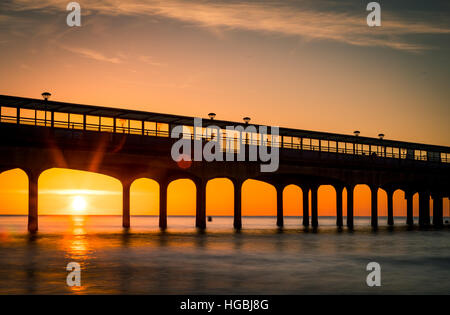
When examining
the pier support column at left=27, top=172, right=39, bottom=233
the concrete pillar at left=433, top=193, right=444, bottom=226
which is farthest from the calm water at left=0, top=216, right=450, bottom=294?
the concrete pillar at left=433, top=193, right=444, bottom=226

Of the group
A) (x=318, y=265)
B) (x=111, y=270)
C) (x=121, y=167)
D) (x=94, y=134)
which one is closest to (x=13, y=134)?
(x=94, y=134)

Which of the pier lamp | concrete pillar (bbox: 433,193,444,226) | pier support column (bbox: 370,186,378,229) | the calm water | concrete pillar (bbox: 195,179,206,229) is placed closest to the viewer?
the calm water

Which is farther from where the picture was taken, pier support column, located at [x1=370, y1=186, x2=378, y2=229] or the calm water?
pier support column, located at [x1=370, y1=186, x2=378, y2=229]

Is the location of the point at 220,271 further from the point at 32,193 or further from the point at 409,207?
the point at 409,207

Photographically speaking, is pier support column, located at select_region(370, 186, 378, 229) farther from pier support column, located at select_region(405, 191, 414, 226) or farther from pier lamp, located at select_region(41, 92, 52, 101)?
pier lamp, located at select_region(41, 92, 52, 101)

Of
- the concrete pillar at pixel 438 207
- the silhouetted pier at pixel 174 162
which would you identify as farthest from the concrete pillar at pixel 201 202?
the concrete pillar at pixel 438 207

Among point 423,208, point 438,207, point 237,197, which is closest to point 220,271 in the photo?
point 237,197
